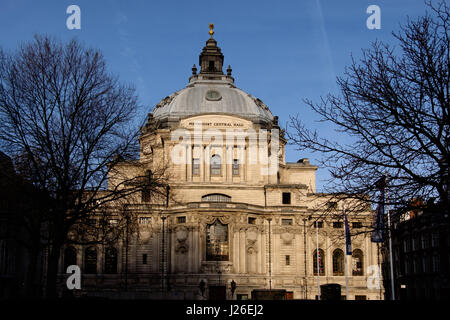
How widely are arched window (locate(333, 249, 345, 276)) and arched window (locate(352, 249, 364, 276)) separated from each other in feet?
5.98

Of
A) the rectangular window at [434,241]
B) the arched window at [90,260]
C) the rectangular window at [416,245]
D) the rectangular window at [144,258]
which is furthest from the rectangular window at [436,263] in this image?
the arched window at [90,260]

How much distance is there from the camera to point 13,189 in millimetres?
32531

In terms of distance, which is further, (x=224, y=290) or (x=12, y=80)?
(x=224, y=290)

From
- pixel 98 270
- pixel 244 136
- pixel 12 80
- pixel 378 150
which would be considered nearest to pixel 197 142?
pixel 244 136

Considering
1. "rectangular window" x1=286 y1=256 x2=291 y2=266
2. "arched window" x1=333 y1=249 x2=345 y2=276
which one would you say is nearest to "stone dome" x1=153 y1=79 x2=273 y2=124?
"rectangular window" x1=286 y1=256 x2=291 y2=266

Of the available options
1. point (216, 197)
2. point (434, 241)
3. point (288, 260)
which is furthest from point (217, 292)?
point (434, 241)

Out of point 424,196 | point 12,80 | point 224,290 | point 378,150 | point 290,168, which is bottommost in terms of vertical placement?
point 224,290

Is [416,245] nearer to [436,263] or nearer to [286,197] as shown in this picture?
[436,263]

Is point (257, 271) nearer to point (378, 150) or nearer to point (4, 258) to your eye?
point (4, 258)

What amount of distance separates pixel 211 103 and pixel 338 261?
32118 millimetres

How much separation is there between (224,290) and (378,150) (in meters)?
56.9

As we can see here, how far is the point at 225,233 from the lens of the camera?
262ft

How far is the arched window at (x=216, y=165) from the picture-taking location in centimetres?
8800
